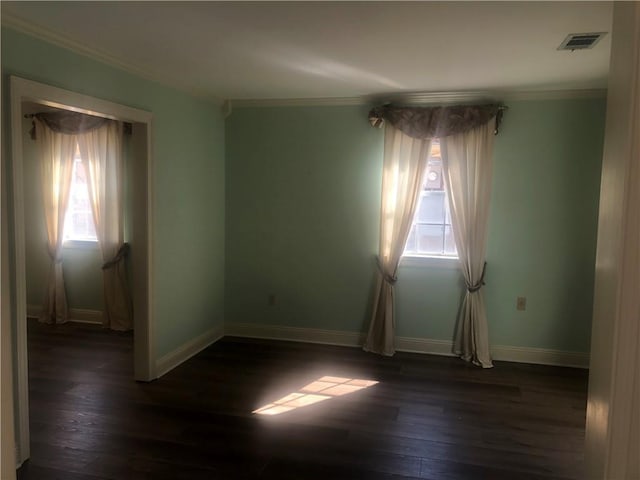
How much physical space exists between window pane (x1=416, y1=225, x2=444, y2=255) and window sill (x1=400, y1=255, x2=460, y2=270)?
77 mm

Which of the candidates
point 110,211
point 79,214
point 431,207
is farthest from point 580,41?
point 79,214

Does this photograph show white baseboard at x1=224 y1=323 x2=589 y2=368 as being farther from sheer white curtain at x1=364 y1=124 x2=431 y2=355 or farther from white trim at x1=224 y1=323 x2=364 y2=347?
sheer white curtain at x1=364 y1=124 x2=431 y2=355

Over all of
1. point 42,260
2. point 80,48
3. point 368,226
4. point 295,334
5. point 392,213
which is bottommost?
point 295,334

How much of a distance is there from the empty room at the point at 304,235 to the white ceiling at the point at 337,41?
0.02 m

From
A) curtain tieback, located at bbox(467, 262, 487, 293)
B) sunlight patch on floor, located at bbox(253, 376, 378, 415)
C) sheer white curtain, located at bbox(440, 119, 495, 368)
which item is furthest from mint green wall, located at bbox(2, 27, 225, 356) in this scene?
curtain tieback, located at bbox(467, 262, 487, 293)

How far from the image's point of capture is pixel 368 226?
14.8ft

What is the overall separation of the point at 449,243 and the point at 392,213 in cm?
60

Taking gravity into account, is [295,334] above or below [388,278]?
below

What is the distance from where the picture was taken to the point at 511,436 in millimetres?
2971

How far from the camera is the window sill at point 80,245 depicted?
17.4ft

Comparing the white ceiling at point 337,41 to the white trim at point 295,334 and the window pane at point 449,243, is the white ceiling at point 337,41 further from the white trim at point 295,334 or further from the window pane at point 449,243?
the white trim at point 295,334

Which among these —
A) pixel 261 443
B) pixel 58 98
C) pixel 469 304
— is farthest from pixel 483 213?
pixel 58 98

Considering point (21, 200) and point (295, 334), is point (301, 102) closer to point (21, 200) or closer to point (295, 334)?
point (295, 334)

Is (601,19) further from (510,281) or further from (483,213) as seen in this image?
(510,281)
